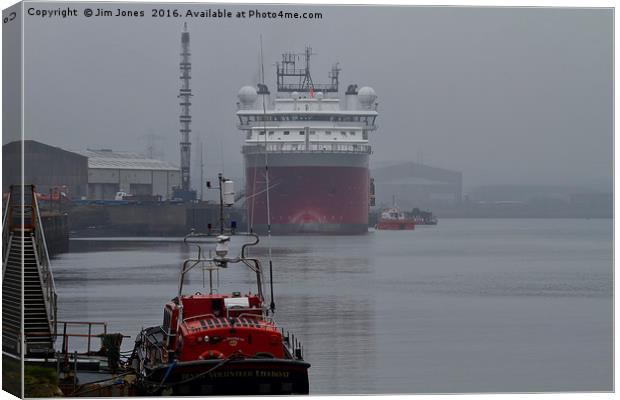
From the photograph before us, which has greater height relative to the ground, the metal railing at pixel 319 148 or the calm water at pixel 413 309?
the metal railing at pixel 319 148

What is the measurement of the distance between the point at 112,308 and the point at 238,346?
13152mm

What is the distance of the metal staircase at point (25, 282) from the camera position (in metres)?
12.6

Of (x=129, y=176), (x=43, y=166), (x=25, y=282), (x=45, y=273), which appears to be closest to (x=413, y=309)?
(x=43, y=166)

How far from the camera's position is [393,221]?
9600 centimetres

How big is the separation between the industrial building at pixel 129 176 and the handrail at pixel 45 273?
3534 cm

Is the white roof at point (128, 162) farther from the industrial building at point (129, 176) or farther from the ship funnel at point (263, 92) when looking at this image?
the ship funnel at point (263, 92)

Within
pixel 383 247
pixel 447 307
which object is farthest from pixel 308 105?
pixel 447 307

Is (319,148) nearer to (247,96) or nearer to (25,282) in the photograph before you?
(247,96)

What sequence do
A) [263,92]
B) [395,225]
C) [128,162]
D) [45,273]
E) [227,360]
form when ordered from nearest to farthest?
[227,360] < [45,273] < [263,92] < [128,162] < [395,225]

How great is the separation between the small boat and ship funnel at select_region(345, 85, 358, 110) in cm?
2903

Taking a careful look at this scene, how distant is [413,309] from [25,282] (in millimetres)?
15625

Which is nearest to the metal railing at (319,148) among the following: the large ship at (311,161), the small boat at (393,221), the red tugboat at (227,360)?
the large ship at (311,161)

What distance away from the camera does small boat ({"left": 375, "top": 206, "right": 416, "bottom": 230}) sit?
9525 cm

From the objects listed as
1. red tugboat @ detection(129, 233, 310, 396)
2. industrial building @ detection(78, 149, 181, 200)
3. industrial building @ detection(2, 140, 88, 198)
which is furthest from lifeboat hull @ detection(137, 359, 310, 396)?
industrial building @ detection(78, 149, 181, 200)
